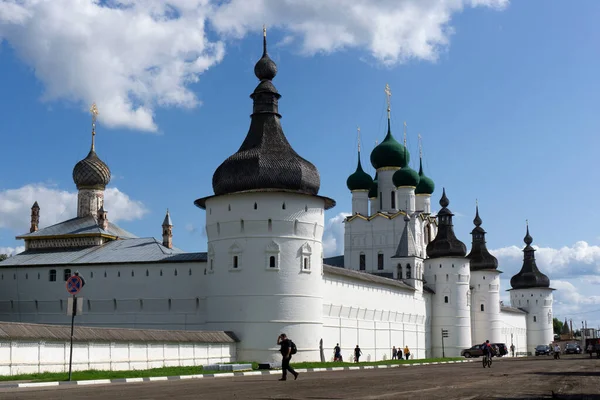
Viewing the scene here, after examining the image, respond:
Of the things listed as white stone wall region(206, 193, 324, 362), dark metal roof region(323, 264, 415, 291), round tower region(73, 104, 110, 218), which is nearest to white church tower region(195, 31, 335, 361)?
white stone wall region(206, 193, 324, 362)

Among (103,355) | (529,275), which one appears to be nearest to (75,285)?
(103,355)

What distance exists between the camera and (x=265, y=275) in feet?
Result: 106

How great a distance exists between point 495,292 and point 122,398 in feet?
182

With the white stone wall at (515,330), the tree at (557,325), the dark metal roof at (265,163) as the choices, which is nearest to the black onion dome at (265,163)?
the dark metal roof at (265,163)

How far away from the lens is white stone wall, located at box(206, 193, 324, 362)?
32062 millimetres

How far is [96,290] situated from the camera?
3750cm

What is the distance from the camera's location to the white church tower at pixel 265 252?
3216cm

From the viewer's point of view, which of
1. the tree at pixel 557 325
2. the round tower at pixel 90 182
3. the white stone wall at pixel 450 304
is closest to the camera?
the round tower at pixel 90 182

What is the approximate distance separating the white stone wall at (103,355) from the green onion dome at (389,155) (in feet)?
114

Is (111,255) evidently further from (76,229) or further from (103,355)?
(103,355)

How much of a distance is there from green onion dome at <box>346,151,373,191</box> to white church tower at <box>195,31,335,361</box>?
1228 inches

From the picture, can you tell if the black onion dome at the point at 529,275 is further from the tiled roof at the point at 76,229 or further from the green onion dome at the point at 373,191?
the tiled roof at the point at 76,229

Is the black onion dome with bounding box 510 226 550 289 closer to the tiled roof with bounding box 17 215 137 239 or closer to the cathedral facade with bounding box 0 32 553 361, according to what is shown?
the cathedral facade with bounding box 0 32 553 361

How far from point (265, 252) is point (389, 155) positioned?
107 ft
